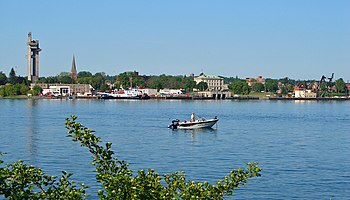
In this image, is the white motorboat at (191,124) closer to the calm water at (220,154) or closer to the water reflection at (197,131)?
the water reflection at (197,131)

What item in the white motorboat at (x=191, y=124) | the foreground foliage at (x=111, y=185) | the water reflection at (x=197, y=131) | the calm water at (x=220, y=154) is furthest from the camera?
the white motorboat at (x=191, y=124)

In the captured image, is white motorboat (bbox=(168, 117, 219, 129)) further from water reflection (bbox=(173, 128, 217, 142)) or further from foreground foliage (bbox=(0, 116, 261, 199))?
foreground foliage (bbox=(0, 116, 261, 199))

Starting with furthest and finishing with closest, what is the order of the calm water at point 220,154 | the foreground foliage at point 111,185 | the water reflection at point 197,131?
the water reflection at point 197,131
the calm water at point 220,154
the foreground foliage at point 111,185

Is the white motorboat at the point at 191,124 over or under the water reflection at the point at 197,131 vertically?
over

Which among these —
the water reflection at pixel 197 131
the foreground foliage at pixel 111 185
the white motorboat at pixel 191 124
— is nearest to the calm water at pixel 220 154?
the water reflection at pixel 197 131

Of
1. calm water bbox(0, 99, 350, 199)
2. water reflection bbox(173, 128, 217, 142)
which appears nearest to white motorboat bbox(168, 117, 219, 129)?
water reflection bbox(173, 128, 217, 142)

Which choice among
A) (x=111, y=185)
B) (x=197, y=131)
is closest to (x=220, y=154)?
(x=197, y=131)

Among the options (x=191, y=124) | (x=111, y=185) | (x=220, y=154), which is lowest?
(x=220, y=154)

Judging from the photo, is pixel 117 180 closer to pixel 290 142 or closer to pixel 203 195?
pixel 203 195

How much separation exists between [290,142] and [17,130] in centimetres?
2374

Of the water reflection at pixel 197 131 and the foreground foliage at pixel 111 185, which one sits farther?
the water reflection at pixel 197 131

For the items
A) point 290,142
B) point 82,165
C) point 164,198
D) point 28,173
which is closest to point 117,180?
point 164,198

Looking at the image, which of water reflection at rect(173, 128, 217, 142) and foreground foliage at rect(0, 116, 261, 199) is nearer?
foreground foliage at rect(0, 116, 261, 199)

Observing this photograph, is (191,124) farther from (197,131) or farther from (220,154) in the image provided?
(220,154)
